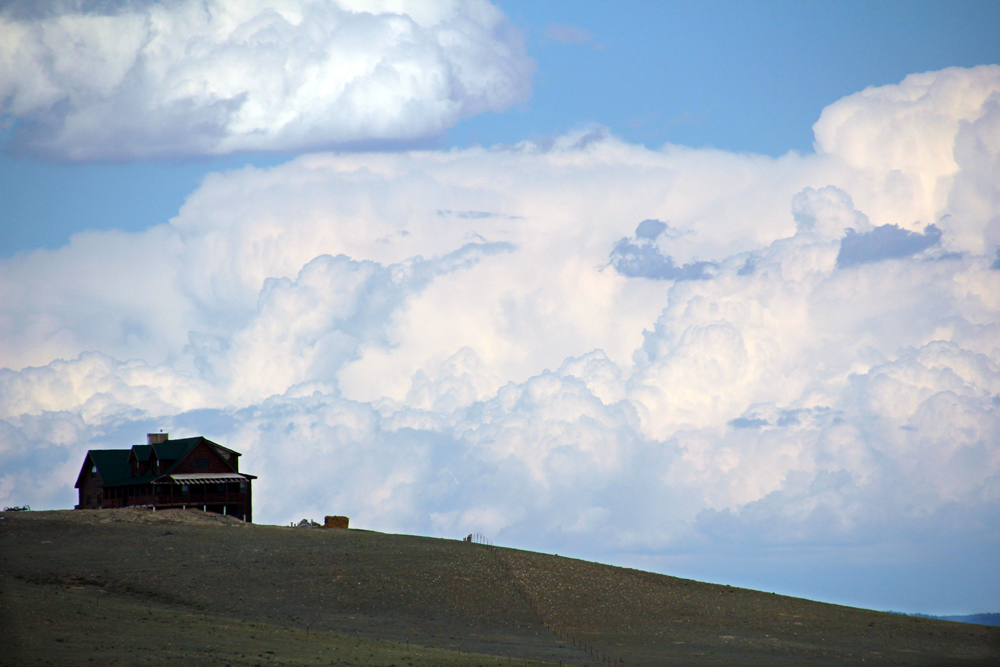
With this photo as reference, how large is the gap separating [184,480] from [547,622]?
1822 inches

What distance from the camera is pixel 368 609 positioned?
7888cm

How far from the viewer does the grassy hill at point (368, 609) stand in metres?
64.1

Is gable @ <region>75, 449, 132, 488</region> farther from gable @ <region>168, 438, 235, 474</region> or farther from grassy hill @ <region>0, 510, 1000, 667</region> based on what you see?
grassy hill @ <region>0, 510, 1000, 667</region>

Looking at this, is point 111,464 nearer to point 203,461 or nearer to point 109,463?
point 109,463

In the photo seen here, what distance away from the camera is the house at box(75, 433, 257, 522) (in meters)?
110

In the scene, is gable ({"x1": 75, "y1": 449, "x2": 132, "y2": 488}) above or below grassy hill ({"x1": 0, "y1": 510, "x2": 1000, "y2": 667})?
above

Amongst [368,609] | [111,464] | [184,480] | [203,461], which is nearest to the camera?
[368,609]

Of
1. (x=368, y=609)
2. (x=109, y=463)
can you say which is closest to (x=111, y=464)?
(x=109, y=463)

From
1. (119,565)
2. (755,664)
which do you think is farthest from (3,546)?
(755,664)

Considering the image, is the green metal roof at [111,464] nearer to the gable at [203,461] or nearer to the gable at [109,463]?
the gable at [109,463]

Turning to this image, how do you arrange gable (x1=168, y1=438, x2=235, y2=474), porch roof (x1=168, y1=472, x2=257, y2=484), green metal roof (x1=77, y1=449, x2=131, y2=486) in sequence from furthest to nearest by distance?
1. green metal roof (x1=77, y1=449, x2=131, y2=486)
2. gable (x1=168, y1=438, x2=235, y2=474)
3. porch roof (x1=168, y1=472, x2=257, y2=484)

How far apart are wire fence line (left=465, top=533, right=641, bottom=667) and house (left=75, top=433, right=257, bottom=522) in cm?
2795

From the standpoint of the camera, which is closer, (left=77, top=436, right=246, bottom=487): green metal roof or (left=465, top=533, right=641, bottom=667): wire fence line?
(left=465, top=533, right=641, bottom=667): wire fence line

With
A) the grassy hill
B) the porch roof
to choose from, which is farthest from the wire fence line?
the porch roof
